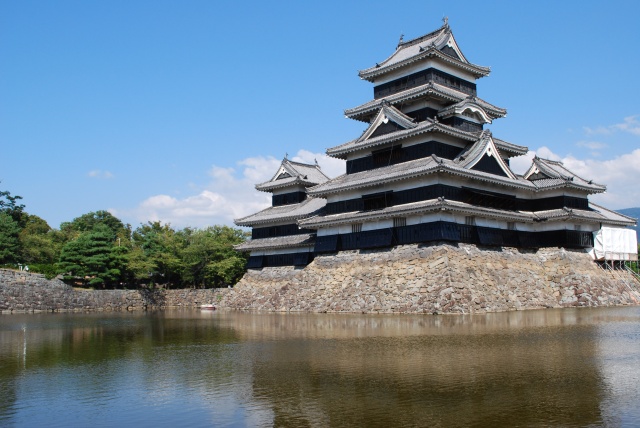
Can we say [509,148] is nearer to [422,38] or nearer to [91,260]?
[422,38]

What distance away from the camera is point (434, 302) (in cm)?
2953

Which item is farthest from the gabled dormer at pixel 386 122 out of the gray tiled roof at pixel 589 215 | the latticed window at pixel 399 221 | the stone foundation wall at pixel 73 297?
the stone foundation wall at pixel 73 297

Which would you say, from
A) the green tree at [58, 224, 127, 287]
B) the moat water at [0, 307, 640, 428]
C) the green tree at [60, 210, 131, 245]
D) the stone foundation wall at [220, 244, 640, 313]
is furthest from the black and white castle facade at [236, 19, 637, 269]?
the green tree at [60, 210, 131, 245]

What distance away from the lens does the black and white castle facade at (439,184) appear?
111ft

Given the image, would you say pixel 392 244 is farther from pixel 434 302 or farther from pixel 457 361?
pixel 457 361

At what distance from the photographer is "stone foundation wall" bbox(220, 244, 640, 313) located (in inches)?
1191

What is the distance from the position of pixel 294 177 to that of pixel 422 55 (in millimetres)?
14513

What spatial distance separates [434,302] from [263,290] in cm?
1790

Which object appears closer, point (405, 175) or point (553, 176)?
point (405, 175)

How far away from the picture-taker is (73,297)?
49969mm

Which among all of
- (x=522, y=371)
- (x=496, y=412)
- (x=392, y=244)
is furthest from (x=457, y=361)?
(x=392, y=244)

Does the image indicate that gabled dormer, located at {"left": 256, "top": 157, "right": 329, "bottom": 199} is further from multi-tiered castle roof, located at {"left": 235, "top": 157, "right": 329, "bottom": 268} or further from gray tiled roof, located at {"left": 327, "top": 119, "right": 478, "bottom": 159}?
gray tiled roof, located at {"left": 327, "top": 119, "right": 478, "bottom": 159}

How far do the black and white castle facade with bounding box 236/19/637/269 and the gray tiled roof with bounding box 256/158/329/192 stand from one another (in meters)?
3.71

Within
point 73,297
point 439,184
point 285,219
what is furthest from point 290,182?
point 73,297
